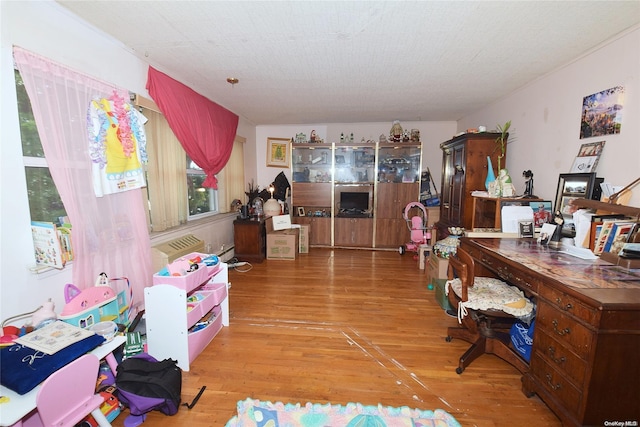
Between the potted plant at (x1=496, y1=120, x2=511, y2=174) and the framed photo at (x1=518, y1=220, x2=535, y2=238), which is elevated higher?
the potted plant at (x1=496, y1=120, x2=511, y2=174)

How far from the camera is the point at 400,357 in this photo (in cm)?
197

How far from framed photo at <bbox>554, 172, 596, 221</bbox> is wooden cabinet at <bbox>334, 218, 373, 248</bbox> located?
2.86 meters

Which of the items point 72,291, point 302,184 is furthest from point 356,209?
point 72,291

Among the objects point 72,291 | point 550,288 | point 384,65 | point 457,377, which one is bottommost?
point 457,377

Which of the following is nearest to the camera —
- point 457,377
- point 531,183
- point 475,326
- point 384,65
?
point 457,377

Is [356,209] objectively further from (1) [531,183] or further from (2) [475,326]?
(2) [475,326]

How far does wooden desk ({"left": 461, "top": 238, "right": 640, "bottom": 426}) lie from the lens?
119cm

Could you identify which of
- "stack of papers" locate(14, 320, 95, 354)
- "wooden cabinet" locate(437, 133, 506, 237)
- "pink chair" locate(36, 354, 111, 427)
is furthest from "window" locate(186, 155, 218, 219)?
"wooden cabinet" locate(437, 133, 506, 237)

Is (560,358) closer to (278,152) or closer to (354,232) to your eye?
(354,232)

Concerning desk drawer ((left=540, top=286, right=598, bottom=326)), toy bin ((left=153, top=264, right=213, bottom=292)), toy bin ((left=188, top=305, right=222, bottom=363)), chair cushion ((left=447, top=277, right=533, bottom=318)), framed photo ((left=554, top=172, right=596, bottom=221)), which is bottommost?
toy bin ((left=188, top=305, right=222, bottom=363))

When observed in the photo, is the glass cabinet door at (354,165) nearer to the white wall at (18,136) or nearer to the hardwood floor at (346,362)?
the hardwood floor at (346,362)

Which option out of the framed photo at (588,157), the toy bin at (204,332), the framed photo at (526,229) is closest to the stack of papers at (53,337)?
the toy bin at (204,332)

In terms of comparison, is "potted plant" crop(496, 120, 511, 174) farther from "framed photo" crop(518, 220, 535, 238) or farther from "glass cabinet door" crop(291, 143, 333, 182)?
"glass cabinet door" crop(291, 143, 333, 182)

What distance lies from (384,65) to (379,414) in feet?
8.87
